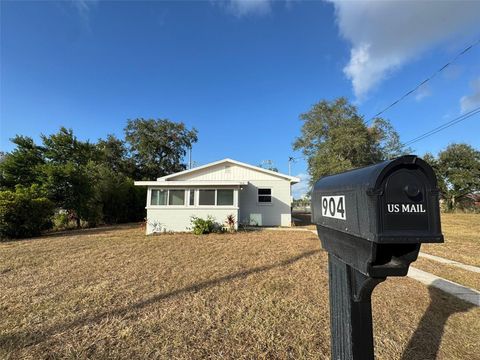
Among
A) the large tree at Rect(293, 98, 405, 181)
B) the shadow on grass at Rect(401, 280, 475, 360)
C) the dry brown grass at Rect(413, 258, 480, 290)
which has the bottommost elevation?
the shadow on grass at Rect(401, 280, 475, 360)

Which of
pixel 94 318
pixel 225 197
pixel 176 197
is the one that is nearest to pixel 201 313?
pixel 94 318

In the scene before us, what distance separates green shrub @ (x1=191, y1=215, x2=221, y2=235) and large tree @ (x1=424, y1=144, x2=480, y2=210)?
2810 centimetres

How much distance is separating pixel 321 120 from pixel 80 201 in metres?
21.2

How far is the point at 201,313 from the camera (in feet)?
11.2

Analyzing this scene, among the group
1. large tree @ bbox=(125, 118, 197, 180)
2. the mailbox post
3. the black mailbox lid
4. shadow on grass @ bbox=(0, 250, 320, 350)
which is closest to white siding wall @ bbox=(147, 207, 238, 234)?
shadow on grass @ bbox=(0, 250, 320, 350)

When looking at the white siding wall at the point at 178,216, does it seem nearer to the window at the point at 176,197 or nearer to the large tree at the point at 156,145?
the window at the point at 176,197

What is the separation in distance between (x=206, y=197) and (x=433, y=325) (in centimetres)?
1028

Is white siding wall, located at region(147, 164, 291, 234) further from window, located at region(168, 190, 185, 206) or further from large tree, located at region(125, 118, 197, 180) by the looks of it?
large tree, located at region(125, 118, 197, 180)

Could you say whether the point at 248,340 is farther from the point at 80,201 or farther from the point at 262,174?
the point at 80,201

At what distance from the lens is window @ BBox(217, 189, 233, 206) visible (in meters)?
12.6

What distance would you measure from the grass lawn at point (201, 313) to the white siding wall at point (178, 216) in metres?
6.09

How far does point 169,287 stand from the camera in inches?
172

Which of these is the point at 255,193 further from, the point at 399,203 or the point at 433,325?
the point at 399,203

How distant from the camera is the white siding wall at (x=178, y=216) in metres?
12.1
